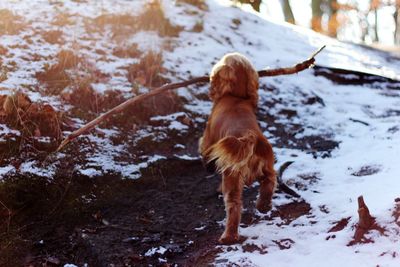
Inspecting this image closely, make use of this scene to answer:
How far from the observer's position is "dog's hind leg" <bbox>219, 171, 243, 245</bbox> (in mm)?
3713

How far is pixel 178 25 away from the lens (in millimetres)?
8000

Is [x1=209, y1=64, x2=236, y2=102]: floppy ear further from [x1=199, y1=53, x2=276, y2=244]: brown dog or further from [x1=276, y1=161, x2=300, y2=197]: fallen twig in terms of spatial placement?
[x1=276, y1=161, x2=300, y2=197]: fallen twig

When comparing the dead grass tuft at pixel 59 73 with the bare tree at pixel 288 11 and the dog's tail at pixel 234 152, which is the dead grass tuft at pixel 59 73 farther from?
the bare tree at pixel 288 11

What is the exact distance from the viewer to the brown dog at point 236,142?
12.0 feet

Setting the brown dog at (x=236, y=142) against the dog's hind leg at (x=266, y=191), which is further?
the dog's hind leg at (x=266, y=191)

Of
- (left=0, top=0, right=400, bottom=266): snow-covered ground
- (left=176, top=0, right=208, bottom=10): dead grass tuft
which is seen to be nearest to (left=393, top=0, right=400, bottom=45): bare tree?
(left=0, top=0, right=400, bottom=266): snow-covered ground

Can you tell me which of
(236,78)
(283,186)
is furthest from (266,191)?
(236,78)

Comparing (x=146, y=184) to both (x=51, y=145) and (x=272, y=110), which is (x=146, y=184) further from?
(x=272, y=110)

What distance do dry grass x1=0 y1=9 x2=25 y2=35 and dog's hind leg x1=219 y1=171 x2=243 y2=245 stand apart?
4.39 metres

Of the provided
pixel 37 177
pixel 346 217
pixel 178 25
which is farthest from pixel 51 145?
pixel 178 25

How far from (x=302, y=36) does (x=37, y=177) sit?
7.39 m

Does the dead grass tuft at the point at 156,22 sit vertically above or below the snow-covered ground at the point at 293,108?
above

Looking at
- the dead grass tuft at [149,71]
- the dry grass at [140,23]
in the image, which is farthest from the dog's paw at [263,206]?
the dry grass at [140,23]

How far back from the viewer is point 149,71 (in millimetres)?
6305
